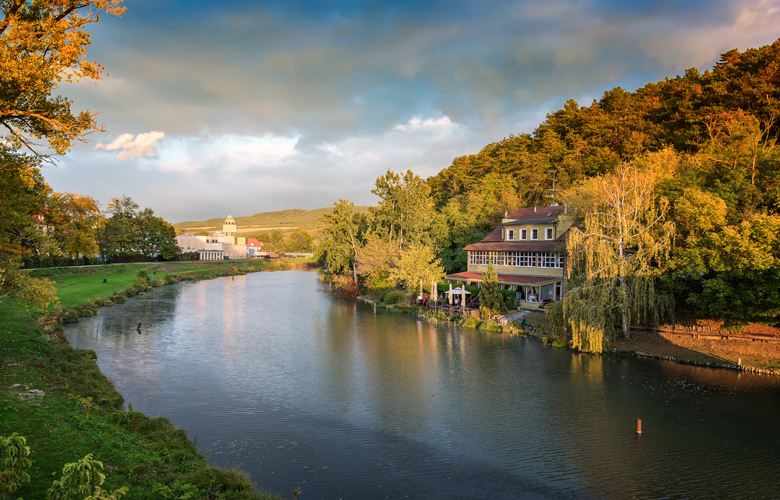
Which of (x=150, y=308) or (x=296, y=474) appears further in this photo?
(x=150, y=308)

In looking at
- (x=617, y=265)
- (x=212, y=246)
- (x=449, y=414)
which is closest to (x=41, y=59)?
(x=449, y=414)

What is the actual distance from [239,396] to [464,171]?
7682cm

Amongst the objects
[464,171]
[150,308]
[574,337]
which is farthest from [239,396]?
[464,171]

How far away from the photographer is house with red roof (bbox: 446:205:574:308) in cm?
4059

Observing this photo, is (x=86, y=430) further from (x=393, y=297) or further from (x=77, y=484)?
(x=393, y=297)

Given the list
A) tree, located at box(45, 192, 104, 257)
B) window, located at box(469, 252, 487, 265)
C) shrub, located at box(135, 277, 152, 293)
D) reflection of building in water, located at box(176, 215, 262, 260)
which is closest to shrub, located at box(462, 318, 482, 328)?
window, located at box(469, 252, 487, 265)

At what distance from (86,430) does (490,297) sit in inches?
1252

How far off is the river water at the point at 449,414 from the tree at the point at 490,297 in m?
4.97

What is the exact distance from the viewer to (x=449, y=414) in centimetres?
1878

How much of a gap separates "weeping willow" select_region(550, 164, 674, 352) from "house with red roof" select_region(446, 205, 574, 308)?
25.9 ft

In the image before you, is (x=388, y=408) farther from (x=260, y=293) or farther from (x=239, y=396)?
(x=260, y=293)

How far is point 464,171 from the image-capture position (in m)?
90.2

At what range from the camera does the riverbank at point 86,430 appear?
1019cm

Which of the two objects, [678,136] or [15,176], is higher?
[678,136]
